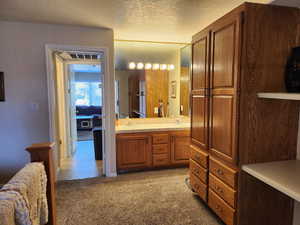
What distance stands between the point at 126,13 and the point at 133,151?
79.6 inches

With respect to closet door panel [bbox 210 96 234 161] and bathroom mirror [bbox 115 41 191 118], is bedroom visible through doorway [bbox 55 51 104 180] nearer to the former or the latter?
bathroom mirror [bbox 115 41 191 118]

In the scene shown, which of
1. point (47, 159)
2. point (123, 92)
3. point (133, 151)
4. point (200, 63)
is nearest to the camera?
point (47, 159)

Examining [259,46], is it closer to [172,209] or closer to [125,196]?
[172,209]

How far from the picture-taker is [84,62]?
12.9 feet

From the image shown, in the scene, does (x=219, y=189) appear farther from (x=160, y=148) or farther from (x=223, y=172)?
(x=160, y=148)

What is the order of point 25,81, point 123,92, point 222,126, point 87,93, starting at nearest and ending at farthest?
point 222,126 < point 25,81 < point 123,92 < point 87,93

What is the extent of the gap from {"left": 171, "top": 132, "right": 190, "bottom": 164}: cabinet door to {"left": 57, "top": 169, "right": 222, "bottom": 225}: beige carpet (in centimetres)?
32

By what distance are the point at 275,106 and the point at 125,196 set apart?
2.02 metres

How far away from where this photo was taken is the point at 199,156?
7.27 ft

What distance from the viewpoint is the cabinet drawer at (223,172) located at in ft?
5.43

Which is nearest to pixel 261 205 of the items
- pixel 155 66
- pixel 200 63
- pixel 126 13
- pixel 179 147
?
pixel 200 63

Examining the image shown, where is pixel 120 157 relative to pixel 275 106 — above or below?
below

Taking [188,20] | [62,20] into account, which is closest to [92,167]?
[62,20]

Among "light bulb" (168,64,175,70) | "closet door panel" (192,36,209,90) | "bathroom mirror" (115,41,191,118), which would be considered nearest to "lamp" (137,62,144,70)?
"bathroom mirror" (115,41,191,118)
